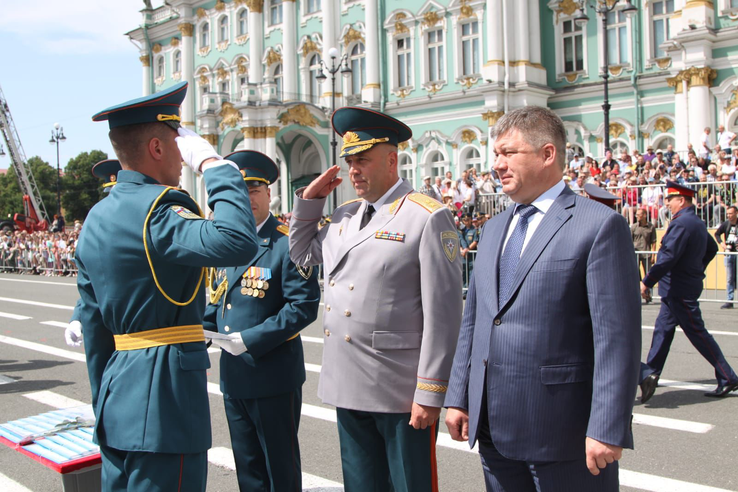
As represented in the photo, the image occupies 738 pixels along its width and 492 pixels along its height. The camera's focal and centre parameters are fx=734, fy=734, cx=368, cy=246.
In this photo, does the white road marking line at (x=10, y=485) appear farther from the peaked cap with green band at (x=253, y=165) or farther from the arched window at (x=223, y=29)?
the arched window at (x=223, y=29)

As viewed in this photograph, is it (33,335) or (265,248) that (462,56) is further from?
(265,248)

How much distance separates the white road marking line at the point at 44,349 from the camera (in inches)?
396

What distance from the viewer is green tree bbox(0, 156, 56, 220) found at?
79.3 m

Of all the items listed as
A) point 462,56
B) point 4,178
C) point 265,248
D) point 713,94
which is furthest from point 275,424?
point 4,178

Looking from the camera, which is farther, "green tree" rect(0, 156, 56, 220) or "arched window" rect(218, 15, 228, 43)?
"green tree" rect(0, 156, 56, 220)

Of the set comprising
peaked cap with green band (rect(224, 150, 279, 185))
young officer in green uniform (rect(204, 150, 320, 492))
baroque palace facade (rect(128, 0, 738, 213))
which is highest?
baroque palace facade (rect(128, 0, 738, 213))

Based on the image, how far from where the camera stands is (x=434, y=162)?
33.1 meters

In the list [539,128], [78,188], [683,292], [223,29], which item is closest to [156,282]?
[539,128]

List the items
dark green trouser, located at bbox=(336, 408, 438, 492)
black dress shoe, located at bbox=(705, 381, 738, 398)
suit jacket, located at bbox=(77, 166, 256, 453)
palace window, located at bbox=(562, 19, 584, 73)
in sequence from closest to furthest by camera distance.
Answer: suit jacket, located at bbox=(77, 166, 256, 453) < dark green trouser, located at bbox=(336, 408, 438, 492) < black dress shoe, located at bbox=(705, 381, 738, 398) < palace window, located at bbox=(562, 19, 584, 73)

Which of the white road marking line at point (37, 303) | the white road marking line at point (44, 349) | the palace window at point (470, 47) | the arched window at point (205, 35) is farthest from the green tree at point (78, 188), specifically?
the white road marking line at point (44, 349)

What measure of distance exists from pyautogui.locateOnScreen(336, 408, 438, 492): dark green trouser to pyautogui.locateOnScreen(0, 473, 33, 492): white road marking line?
9.47ft

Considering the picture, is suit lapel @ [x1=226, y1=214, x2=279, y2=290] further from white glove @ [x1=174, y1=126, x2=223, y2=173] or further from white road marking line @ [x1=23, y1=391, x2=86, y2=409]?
white road marking line @ [x1=23, y1=391, x2=86, y2=409]

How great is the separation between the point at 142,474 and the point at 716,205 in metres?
15.5

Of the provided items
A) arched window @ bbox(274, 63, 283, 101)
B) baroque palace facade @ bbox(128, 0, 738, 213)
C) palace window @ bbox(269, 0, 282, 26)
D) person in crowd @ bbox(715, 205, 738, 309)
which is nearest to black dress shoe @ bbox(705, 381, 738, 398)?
person in crowd @ bbox(715, 205, 738, 309)
